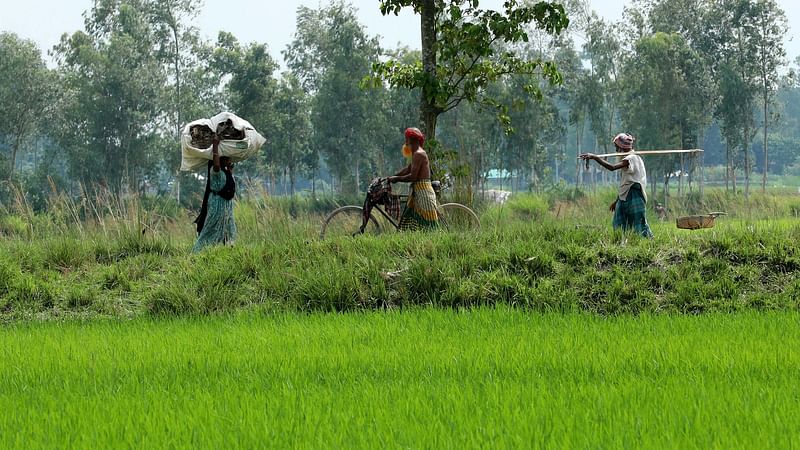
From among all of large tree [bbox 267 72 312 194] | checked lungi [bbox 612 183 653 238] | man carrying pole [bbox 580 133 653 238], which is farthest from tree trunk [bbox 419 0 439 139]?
large tree [bbox 267 72 312 194]

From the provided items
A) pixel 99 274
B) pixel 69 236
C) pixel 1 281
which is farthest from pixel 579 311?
pixel 69 236

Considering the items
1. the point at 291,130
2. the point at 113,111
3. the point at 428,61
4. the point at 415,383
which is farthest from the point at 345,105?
the point at 415,383

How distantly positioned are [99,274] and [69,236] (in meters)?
2.16

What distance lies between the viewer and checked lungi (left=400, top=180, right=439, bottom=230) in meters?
11.6

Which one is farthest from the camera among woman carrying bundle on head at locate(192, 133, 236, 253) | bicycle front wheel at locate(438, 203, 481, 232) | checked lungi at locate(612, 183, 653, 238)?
checked lungi at locate(612, 183, 653, 238)

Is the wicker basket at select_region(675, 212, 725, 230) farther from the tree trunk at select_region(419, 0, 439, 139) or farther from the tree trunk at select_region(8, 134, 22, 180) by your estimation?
the tree trunk at select_region(8, 134, 22, 180)

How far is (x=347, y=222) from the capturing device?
12.5 m

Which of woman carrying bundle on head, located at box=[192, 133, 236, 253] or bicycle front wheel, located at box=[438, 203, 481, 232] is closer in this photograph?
woman carrying bundle on head, located at box=[192, 133, 236, 253]

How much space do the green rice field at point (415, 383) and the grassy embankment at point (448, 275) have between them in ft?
2.54

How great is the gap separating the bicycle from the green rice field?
3.91 meters

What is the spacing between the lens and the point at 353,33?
52062 mm

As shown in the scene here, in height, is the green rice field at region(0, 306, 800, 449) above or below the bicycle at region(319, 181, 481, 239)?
below

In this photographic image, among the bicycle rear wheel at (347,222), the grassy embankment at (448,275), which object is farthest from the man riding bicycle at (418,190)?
the grassy embankment at (448,275)

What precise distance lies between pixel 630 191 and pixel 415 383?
7.79 metres
